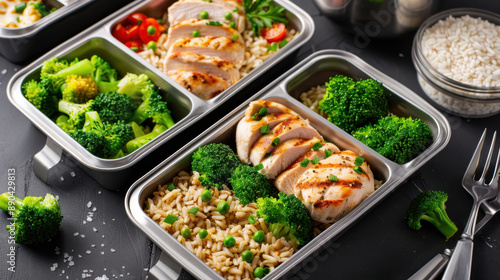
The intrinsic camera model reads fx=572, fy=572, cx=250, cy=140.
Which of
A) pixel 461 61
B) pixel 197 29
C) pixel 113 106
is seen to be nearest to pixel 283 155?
pixel 113 106

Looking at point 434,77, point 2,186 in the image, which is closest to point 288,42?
point 434,77

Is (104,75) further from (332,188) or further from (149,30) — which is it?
(332,188)

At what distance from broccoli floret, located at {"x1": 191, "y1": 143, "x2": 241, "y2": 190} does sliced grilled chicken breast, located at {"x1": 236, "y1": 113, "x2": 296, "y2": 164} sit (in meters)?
0.08

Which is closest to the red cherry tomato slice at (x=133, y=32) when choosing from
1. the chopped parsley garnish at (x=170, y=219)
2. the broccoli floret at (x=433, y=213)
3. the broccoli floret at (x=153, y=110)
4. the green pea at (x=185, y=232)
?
the broccoli floret at (x=153, y=110)

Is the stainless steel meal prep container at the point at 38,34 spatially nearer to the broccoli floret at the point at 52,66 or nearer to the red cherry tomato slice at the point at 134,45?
the broccoli floret at the point at 52,66

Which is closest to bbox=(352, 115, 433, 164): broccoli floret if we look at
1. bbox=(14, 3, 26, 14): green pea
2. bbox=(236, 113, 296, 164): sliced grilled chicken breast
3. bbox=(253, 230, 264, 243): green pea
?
bbox=(236, 113, 296, 164): sliced grilled chicken breast

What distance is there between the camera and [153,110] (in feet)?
14.3

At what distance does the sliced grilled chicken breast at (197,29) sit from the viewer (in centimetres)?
475

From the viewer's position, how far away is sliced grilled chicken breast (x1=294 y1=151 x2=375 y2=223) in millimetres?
3638

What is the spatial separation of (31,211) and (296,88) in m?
2.19

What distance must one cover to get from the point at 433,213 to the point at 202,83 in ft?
6.42

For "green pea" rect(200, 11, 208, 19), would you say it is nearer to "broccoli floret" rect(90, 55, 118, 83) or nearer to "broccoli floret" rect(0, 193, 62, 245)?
"broccoli floret" rect(90, 55, 118, 83)

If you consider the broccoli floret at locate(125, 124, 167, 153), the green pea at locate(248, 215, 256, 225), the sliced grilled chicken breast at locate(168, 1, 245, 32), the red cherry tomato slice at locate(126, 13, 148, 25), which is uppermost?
the sliced grilled chicken breast at locate(168, 1, 245, 32)

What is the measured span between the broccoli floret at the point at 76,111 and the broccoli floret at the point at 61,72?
170 millimetres
